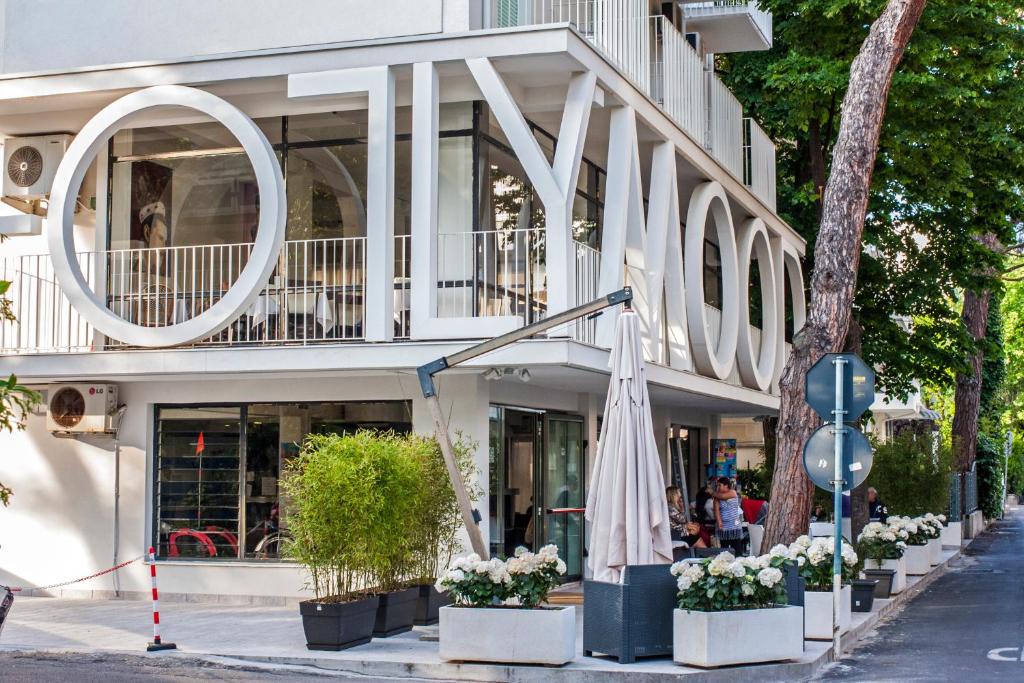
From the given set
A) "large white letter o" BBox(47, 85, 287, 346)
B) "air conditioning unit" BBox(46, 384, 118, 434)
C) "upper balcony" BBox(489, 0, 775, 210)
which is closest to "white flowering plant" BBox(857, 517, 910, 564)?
"upper balcony" BBox(489, 0, 775, 210)

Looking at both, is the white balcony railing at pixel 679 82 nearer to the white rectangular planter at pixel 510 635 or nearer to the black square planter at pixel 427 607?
the black square planter at pixel 427 607

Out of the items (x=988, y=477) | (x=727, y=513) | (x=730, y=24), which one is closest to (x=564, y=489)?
(x=727, y=513)

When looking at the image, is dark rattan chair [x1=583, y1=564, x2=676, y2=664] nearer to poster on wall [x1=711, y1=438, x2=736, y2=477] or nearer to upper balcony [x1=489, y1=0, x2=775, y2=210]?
upper balcony [x1=489, y1=0, x2=775, y2=210]

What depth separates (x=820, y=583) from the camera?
14.0 meters

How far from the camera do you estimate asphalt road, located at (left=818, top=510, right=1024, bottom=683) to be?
12.0m

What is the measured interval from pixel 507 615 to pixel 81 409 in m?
8.29

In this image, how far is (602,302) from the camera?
12727 millimetres

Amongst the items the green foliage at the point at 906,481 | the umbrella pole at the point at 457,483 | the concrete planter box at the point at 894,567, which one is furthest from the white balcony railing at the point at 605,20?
the green foliage at the point at 906,481

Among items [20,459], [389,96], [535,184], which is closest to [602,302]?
[535,184]

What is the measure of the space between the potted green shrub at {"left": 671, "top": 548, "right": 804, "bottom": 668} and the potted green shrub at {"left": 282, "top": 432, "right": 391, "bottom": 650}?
3.09 metres

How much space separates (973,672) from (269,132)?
1145cm

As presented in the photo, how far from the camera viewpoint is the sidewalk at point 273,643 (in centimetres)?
1149

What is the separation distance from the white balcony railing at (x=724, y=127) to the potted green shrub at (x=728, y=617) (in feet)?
36.0

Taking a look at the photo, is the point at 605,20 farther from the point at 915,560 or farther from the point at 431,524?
the point at 915,560
